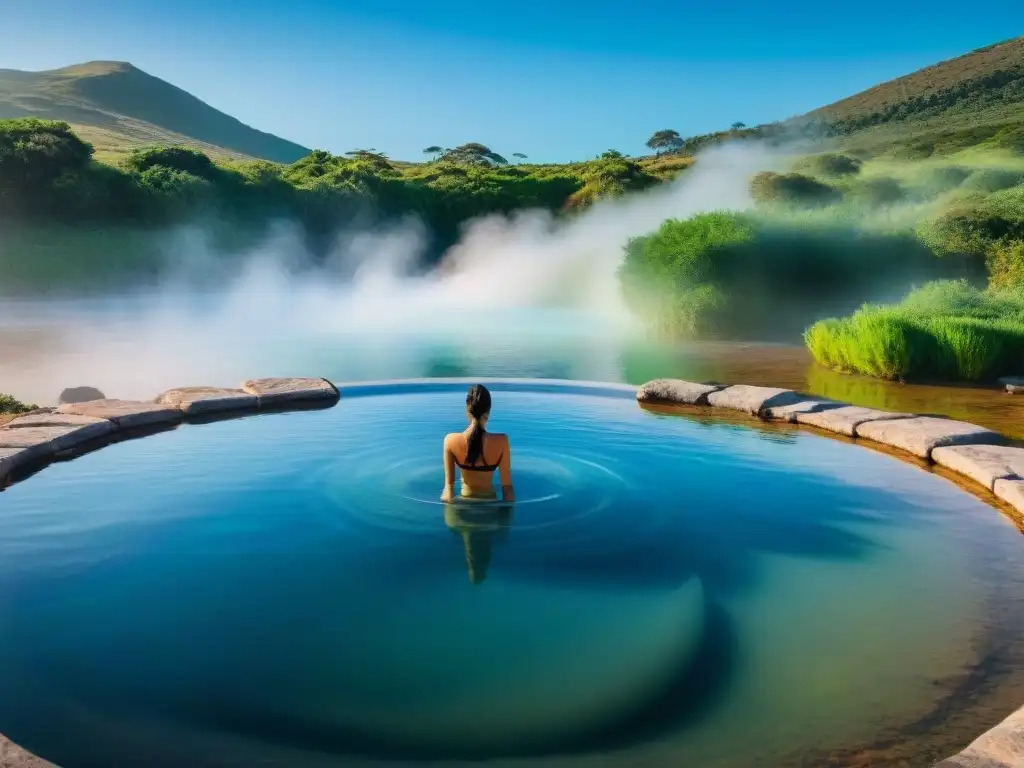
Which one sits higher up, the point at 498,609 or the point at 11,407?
the point at 11,407

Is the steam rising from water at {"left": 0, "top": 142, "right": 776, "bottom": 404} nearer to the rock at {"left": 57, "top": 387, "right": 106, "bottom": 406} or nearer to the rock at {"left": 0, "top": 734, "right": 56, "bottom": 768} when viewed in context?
the rock at {"left": 57, "top": 387, "right": 106, "bottom": 406}

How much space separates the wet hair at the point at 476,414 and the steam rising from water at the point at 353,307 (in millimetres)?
5104

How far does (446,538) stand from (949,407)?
5.23 meters

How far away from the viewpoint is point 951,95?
52.3 metres

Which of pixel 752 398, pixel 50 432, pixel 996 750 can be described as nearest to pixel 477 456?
pixel 996 750

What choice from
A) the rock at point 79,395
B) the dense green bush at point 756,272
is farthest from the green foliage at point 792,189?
the rock at point 79,395

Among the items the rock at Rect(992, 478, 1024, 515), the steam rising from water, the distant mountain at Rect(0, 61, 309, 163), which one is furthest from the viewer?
the distant mountain at Rect(0, 61, 309, 163)

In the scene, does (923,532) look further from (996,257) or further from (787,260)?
(996,257)

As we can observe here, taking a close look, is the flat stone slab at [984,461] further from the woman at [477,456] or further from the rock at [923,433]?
the woman at [477,456]

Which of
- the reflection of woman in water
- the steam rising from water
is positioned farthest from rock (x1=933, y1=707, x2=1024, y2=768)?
the steam rising from water

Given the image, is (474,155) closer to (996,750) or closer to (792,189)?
(792,189)

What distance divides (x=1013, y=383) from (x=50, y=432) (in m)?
8.22

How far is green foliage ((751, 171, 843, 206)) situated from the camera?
85.5 feet

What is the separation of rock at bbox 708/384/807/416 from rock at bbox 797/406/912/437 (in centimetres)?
32
